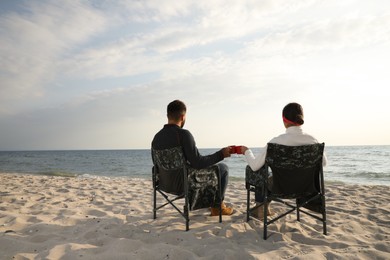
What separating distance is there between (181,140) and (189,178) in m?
0.58

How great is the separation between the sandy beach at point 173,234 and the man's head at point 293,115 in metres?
1.50

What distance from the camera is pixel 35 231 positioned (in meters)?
3.78

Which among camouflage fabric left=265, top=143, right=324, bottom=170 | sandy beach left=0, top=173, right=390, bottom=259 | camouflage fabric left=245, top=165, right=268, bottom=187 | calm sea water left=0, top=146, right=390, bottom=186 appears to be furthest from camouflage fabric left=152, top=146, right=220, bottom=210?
calm sea water left=0, top=146, right=390, bottom=186

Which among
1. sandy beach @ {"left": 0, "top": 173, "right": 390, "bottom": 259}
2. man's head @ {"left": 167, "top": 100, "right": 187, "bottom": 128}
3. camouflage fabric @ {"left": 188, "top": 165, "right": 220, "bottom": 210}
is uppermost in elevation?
man's head @ {"left": 167, "top": 100, "right": 187, "bottom": 128}

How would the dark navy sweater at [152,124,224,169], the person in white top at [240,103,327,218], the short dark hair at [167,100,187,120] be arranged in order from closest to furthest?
the person in white top at [240,103,327,218] < the dark navy sweater at [152,124,224,169] < the short dark hair at [167,100,187,120]

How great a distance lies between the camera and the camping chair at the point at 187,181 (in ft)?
12.5

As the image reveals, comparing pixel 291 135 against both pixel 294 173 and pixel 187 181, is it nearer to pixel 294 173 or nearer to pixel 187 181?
pixel 294 173

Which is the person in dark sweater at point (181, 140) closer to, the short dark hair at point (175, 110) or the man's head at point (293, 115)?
the short dark hair at point (175, 110)

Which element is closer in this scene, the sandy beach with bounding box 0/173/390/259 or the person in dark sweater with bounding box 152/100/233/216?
the sandy beach with bounding box 0/173/390/259

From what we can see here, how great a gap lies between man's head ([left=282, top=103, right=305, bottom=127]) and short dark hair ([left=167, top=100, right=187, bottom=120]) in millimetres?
1462

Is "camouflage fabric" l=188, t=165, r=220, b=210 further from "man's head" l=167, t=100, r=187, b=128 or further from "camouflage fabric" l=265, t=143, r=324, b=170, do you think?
"camouflage fabric" l=265, t=143, r=324, b=170

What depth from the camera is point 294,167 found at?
3.45 m

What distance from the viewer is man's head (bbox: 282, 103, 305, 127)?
3525mm

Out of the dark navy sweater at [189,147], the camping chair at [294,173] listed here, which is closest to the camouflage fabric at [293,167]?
the camping chair at [294,173]
